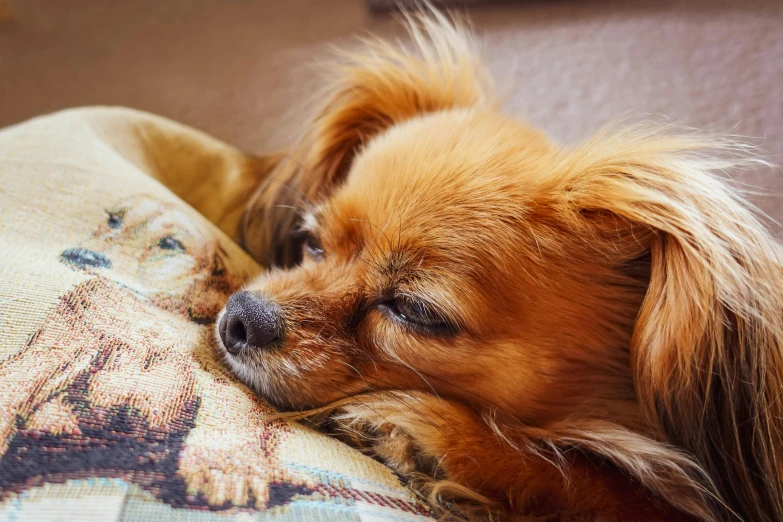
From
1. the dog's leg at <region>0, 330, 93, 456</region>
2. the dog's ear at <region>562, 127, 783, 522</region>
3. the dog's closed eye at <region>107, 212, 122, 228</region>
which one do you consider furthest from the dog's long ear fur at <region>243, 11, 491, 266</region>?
the dog's leg at <region>0, 330, 93, 456</region>

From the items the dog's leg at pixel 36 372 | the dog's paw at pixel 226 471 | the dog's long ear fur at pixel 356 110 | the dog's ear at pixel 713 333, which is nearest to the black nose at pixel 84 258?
the dog's leg at pixel 36 372

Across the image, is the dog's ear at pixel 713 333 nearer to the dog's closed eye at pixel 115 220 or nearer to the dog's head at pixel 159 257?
the dog's head at pixel 159 257

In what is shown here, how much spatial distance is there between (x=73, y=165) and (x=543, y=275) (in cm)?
76

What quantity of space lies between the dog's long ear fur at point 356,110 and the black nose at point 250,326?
440 mm

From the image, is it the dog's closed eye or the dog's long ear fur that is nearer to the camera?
the dog's closed eye

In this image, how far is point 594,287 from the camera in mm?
831

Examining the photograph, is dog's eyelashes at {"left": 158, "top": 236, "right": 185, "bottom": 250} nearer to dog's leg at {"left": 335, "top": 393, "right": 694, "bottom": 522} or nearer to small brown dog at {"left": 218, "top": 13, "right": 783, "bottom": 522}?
small brown dog at {"left": 218, "top": 13, "right": 783, "bottom": 522}

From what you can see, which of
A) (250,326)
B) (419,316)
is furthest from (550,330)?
(250,326)

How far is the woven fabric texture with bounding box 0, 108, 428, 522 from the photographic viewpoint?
519 mm

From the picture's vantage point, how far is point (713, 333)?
71 centimetres

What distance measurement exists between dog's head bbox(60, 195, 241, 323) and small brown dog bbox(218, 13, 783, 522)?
2.8 inches

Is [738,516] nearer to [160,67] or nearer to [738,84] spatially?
[738,84]

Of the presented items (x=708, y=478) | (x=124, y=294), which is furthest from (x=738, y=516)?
(x=124, y=294)

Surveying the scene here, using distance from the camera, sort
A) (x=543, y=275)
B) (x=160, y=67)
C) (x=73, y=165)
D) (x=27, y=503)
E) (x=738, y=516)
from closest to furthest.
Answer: (x=27, y=503), (x=738, y=516), (x=543, y=275), (x=73, y=165), (x=160, y=67)
